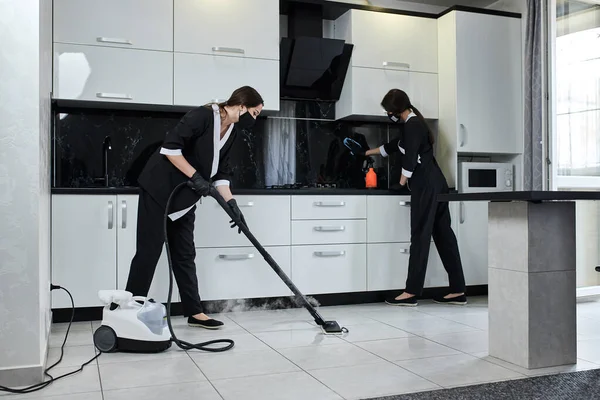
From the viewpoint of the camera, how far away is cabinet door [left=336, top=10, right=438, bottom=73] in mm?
4391

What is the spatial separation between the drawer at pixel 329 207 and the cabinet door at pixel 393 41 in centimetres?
100

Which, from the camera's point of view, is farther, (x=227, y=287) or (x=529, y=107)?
(x=529, y=107)

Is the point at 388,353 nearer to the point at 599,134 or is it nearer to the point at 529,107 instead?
the point at 529,107

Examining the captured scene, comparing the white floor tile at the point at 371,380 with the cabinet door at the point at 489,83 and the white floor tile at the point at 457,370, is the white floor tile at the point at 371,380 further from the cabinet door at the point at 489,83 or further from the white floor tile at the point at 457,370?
the cabinet door at the point at 489,83

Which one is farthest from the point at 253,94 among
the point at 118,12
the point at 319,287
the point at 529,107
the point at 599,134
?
the point at 599,134

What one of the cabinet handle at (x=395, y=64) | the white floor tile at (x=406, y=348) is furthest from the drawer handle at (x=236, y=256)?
the cabinet handle at (x=395, y=64)

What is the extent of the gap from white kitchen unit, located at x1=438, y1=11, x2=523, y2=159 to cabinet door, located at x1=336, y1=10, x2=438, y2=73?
10 centimetres

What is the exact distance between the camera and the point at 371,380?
233 centimetres

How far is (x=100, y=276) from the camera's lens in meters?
3.54

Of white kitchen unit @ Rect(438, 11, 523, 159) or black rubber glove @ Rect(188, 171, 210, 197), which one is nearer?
black rubber glove @ Rect(188, 171, 210, 197)

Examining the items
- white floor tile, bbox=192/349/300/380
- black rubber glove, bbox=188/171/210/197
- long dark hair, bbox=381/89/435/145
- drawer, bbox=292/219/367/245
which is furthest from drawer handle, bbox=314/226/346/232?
white floor tile, bbox=192/349/300/380

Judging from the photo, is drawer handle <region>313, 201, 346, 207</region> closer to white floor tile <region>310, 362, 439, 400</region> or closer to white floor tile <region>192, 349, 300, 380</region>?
white floor tile <region>192, 349, 300, 380</region>

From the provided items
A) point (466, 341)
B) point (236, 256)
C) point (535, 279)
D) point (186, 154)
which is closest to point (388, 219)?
point (236, 256)

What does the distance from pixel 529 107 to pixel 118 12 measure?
111 inches
